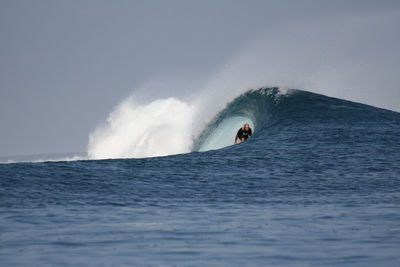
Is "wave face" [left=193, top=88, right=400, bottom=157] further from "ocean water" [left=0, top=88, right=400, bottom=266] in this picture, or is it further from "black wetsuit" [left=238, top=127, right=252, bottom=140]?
"black wetsuit" [left=238, top=127, right=252, bottom=140]

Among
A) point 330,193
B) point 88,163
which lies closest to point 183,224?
point 330,193

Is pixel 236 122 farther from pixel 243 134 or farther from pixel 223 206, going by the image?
pixel 223 206

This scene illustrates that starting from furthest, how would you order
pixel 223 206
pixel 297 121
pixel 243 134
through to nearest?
pixel 243 134 → pixel 297 121 → pixel 223 206

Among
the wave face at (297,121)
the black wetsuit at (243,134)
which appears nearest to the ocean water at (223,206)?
the wave face at (297,121)

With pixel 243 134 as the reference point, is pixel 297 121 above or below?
above

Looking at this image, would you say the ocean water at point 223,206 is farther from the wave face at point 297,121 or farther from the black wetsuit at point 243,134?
the black wetsuit at point 243,134

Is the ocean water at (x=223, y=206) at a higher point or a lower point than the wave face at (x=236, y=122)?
lower

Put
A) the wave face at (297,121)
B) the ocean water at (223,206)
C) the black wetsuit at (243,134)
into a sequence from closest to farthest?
the ocean water at (223,206) → the wave face at (297,121) → the black wetsuit at (243,134)

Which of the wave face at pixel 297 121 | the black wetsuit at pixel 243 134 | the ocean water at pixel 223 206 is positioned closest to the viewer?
the ocean water at pixel 223 206

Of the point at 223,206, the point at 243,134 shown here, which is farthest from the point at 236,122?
the point at 223,206

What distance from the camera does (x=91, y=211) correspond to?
6668mm

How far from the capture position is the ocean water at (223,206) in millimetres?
4527

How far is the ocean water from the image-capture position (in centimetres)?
453

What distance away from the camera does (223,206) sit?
705cm
